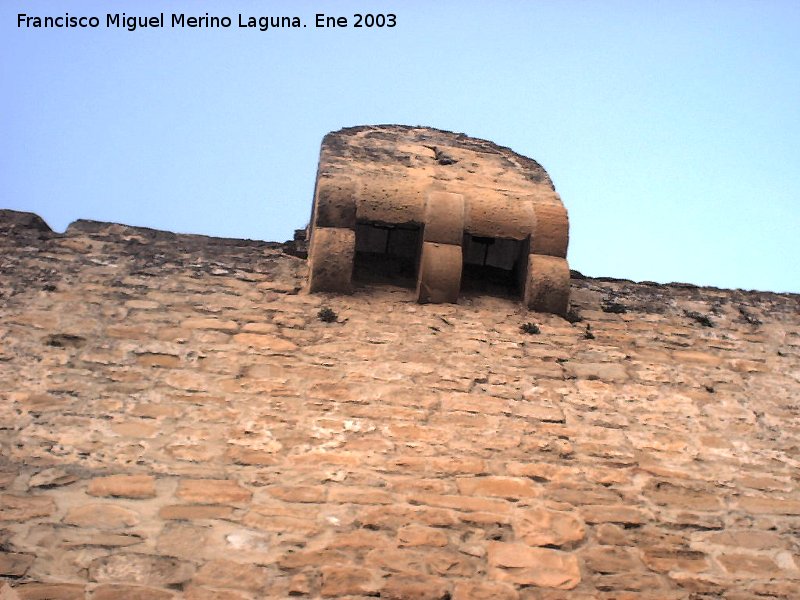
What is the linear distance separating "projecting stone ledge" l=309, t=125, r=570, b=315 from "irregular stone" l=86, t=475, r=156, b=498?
1424mm

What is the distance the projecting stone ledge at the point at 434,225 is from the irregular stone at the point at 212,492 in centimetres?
133

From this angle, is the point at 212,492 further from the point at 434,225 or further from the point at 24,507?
the point at 434,225

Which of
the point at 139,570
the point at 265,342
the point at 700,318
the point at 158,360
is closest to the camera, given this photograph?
the point at 139,570

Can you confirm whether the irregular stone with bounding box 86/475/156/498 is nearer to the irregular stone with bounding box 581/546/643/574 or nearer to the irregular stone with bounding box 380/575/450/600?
the irregular stone with bounding box 380/575/450/600

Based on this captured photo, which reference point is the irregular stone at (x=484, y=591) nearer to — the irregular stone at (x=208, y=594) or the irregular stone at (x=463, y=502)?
the irregular stone at (x=463, y=502)

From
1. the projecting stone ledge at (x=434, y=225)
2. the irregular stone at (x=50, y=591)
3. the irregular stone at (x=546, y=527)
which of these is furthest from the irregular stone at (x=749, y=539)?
the irregular stone at (x=50, y=591)

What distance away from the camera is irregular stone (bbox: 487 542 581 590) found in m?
2.60

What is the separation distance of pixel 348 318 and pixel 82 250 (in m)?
1.56

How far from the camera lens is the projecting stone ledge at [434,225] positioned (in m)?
3.86

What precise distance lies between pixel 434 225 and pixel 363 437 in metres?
1.29

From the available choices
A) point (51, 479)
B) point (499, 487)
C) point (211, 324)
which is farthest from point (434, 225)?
point (51, 479)

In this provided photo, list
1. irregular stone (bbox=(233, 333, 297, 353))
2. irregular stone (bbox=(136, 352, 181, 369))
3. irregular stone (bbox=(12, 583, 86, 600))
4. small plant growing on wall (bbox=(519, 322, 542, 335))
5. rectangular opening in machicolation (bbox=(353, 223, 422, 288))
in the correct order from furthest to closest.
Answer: rectangular opening in machicolation (bbox=(353, 223, 422, 288)) < small plant growing on wall (bbox=(519, 322, 542, 335)) < irregular stone (bbox=(233, 333, 297, 353)) < irregular stone (bbox=(136, 352, 181, 369)) < irregular stone (bbox=(12, 583, 86, 600))

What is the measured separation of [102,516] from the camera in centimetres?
262

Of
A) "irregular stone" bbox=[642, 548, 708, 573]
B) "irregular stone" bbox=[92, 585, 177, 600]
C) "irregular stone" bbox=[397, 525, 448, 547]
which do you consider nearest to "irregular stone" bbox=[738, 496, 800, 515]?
"irregular stone" bbox=[642, 548, 708, 573]
